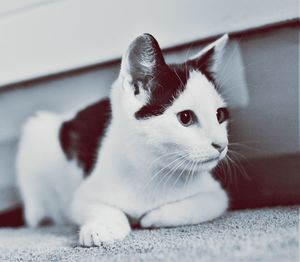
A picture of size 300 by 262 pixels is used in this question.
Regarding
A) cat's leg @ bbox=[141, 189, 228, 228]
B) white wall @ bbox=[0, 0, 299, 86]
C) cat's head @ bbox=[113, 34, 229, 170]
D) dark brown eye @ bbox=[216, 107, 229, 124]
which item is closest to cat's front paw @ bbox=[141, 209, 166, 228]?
cat's leg @ bbox=[141, 189, 228, 228]

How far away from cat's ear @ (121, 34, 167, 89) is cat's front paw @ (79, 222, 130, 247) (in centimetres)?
33

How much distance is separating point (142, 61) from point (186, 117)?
0.16 m

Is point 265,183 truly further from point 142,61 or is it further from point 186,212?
point 142,61

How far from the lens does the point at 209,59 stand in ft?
3.30

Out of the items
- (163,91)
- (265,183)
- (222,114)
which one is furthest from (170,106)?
(265,183)

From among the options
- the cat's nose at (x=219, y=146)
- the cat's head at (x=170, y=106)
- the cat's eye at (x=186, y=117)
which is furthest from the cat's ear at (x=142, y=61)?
the cat's nose at (x=219, y=146)

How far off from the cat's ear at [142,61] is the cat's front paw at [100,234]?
33cm

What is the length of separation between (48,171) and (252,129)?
648mm

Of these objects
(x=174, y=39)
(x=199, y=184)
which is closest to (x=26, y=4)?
(x=174, y=39)

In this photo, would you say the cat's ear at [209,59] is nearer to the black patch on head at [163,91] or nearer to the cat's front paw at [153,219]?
the black patch on head at [163,91]

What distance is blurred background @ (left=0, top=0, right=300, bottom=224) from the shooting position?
3.36ft

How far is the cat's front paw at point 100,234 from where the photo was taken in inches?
33.9

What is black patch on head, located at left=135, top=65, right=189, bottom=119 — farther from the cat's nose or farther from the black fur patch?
the cat's nose

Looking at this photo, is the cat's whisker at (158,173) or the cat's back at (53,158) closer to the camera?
the cat's whisker at (158,173)
